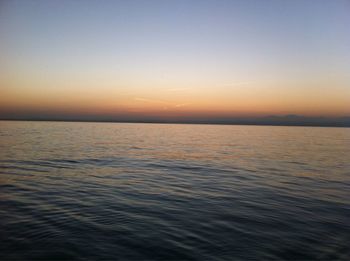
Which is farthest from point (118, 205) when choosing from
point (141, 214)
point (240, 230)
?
point (240, 230)

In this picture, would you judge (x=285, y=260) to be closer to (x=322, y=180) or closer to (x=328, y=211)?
(x=328, y=211)

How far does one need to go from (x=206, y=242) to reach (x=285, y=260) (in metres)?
2.07

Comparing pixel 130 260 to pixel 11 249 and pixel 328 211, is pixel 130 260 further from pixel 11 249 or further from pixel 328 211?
pixel 328 211

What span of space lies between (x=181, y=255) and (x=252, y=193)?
7754 millimetres

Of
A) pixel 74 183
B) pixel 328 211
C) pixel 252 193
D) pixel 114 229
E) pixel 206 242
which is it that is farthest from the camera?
pixel 74 183

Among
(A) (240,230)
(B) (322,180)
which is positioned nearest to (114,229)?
(A) (240,230)

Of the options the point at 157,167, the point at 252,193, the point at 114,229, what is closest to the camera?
the point at 114,229

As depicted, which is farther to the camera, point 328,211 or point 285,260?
point 328,211

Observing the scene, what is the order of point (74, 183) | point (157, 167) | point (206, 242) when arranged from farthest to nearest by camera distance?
point (157, 167) < point (74, 183) < point (206, 242)

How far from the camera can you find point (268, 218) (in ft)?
30.0

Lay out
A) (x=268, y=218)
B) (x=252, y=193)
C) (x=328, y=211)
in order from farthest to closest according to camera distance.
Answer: (x=252, y=193) → (x=328, y=211) → (x=268, y=218)

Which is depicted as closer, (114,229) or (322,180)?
(114,229)

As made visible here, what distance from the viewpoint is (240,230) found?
788 cm

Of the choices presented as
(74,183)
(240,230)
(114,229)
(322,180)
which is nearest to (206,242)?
(240,230)
